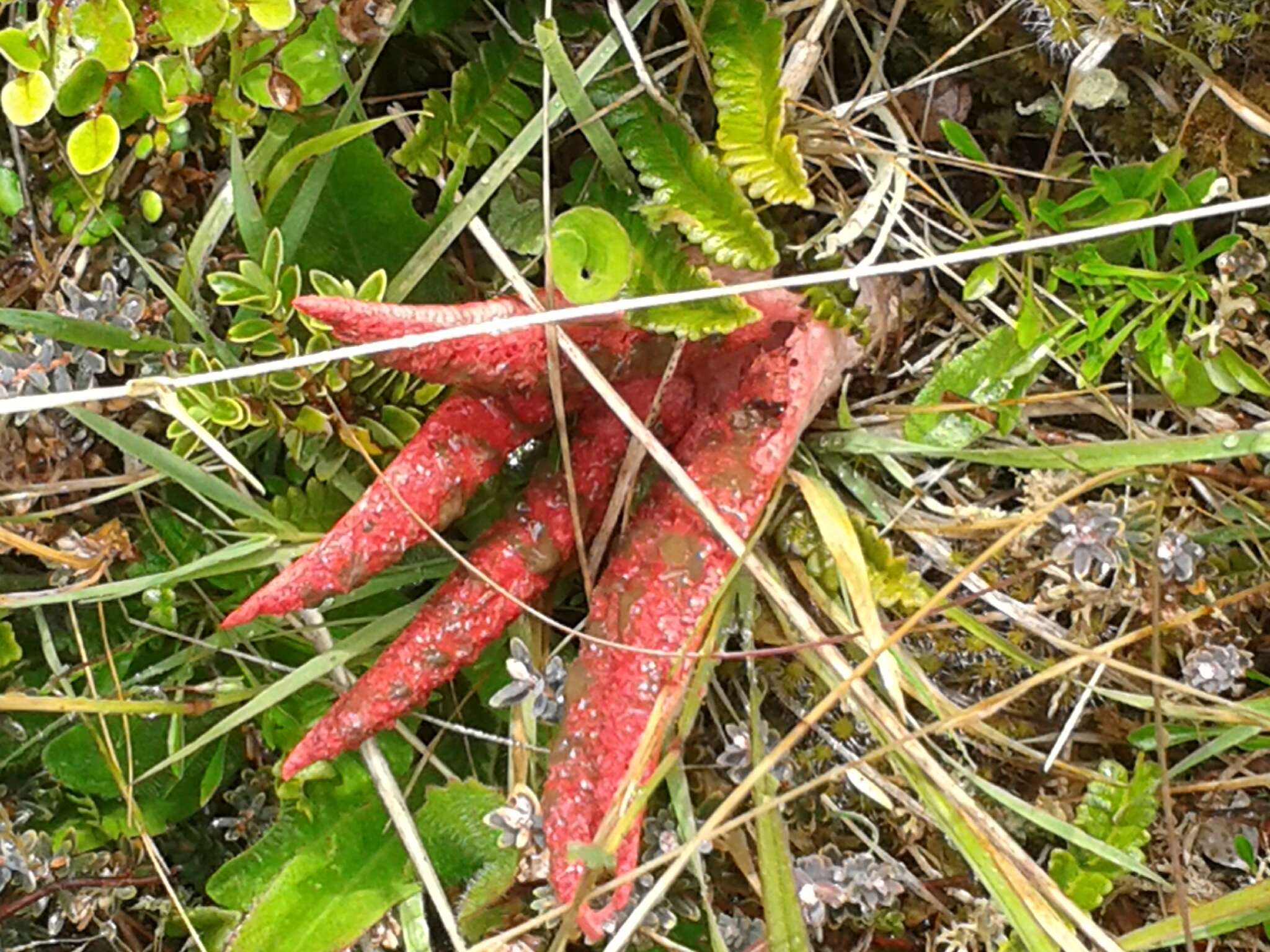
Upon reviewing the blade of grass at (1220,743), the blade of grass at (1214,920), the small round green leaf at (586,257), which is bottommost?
the blade of grass at (1214,920)

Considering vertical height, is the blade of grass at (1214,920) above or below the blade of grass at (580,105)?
below

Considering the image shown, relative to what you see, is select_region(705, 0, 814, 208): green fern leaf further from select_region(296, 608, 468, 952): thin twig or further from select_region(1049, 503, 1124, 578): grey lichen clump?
select_region(296, 608, 468, 952): thin twig

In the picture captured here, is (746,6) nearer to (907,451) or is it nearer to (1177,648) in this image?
(907,451)

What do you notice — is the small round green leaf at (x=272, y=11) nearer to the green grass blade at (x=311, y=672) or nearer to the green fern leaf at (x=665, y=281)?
the green fern leaf at (x=665, y=281)

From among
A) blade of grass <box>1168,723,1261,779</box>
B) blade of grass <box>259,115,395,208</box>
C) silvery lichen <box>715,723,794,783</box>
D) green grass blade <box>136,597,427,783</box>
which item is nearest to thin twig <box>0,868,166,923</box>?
green grass blade <box>136,597,427,783</box>

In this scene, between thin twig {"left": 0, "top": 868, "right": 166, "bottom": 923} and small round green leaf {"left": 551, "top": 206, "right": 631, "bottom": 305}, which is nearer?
small round green leaf {"left": 551, "top": 206, "right": 631, "bottom": 305}

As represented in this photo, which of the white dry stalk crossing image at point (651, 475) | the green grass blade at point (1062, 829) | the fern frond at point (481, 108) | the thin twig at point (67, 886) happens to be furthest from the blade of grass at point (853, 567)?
the thin twig at point (67, 886)

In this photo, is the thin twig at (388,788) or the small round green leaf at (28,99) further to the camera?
the thin twig at (388,788)
